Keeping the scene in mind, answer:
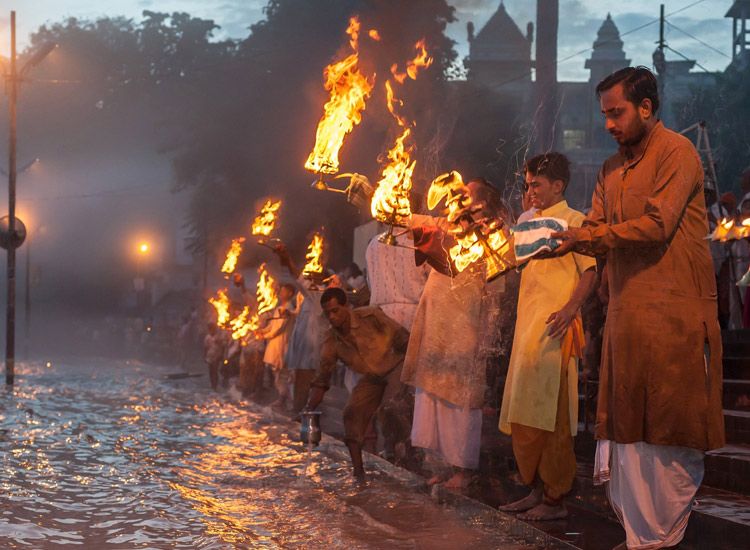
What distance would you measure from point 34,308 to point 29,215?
26.8 ft

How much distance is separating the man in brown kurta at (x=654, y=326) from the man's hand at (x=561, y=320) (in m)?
1.63

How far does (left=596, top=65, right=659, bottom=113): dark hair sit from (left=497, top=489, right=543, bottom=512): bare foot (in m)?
3.09

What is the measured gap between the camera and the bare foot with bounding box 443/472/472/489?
840 cm

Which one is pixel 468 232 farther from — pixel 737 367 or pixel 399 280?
pixel 737 367

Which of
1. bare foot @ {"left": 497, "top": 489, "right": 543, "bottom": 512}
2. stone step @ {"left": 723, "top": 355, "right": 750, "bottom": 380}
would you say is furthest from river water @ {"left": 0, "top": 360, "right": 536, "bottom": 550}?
stone step @ {"left": 723, "top": 355, "right": 750, "bottom": 380}

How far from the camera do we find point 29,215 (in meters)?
96.4

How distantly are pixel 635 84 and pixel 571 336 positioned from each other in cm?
246

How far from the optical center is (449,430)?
857 cm

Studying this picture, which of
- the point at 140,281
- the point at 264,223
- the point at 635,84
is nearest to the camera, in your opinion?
the point at 635,84

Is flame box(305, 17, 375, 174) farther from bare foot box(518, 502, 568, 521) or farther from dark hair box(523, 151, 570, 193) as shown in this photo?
bare foot box(518, 502, 568, 521)

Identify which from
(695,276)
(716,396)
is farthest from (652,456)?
(695,276)

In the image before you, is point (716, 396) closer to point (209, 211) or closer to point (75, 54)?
point (209, 211)

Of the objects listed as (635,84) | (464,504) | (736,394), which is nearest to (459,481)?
(464,504)

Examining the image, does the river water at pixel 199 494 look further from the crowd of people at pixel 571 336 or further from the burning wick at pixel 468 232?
the burning wick at pixel 468 232
